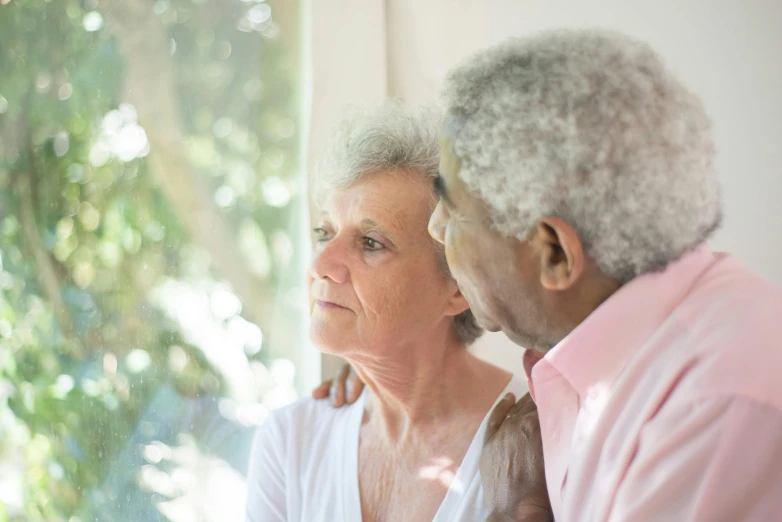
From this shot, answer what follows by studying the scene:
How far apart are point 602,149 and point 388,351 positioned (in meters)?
0.82

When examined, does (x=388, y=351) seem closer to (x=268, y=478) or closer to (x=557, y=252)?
(x=268, y=478)

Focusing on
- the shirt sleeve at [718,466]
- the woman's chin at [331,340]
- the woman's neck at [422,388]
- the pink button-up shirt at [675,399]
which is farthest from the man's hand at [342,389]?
the shirt sleeve at [718,466]

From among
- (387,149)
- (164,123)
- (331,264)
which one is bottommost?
(331,264)

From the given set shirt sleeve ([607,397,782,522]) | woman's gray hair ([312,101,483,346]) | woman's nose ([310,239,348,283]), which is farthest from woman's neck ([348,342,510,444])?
shirt sleeve ([607,397,782,522])

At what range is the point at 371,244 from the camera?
1692 mm

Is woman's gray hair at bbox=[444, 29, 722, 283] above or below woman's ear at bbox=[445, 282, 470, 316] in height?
above

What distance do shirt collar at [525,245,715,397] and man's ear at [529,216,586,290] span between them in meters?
0.07

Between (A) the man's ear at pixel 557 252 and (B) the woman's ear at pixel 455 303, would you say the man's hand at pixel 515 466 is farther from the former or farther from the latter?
(A) the man's ear at pixel 557 252

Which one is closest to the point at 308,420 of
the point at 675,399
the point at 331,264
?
the point at 331,264

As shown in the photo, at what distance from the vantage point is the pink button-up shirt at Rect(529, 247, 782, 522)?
878 millimetres

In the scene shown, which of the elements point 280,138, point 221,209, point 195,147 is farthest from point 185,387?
point 280,138

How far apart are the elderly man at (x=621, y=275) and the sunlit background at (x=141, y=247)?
107cm

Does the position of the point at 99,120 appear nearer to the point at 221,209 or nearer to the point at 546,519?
the point at 221,209

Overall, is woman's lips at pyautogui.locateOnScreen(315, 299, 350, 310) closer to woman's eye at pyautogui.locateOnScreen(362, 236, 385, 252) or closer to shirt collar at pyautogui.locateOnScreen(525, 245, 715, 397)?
woman's eye at pyautogui.locateOnScreen(362, 236, 385, 252)
